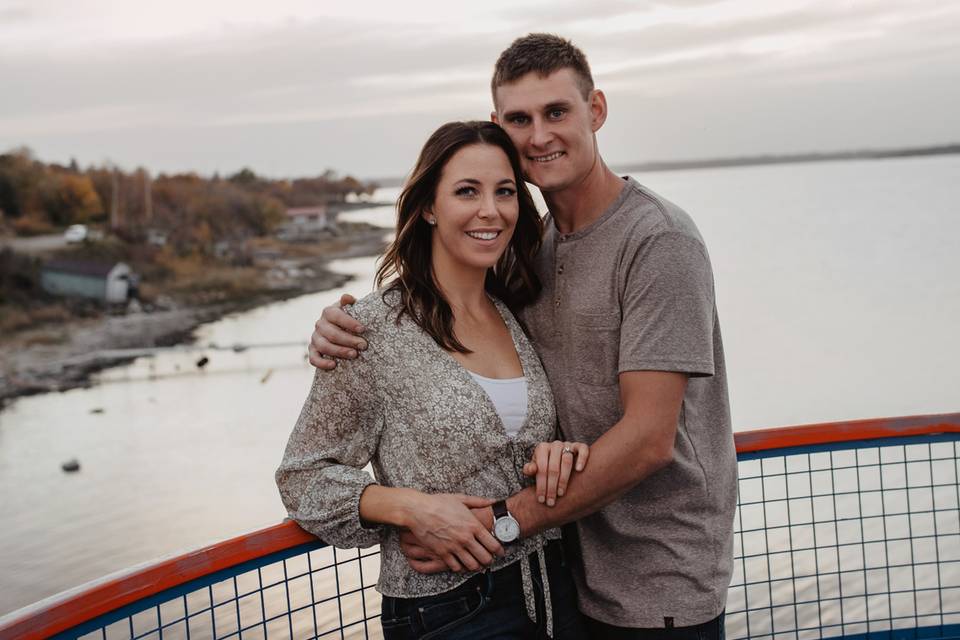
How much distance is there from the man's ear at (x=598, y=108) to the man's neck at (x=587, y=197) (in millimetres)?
123

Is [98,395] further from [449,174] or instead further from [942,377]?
[449,174]

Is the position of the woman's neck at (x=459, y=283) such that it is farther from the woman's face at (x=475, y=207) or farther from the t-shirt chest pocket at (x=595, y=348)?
the t-shirt chest pocket at (x=595, y=348)

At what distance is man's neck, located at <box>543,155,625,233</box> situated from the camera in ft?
6.95

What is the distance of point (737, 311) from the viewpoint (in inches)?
2115

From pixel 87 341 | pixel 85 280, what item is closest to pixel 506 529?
pixel 87 341

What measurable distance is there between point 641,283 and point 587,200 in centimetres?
30

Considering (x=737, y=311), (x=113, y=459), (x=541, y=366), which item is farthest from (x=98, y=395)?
(x=541, y=366)

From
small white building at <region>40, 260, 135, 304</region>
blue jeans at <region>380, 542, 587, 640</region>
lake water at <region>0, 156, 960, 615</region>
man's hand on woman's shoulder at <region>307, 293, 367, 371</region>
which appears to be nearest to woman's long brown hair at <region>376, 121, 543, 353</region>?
man's hand on woman's shoulder at <region>307, 293, 367, 371</region>

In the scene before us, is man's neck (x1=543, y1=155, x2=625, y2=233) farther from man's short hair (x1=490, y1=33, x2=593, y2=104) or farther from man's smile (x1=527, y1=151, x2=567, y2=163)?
man's short hair (x1=490, y1=33, x2=593, y2=104)

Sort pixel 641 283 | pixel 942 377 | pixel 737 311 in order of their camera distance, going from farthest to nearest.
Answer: pixel 737 311 < pixel 942 377 < pixel 641 283

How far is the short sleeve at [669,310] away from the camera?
1882 millimetres

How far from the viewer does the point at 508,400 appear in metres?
2.00

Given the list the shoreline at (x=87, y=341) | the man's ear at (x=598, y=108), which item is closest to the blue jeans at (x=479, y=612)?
the man's ear at (x=598, y=108)

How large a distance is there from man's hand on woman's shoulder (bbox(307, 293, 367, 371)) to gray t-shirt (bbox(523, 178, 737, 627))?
464mm
